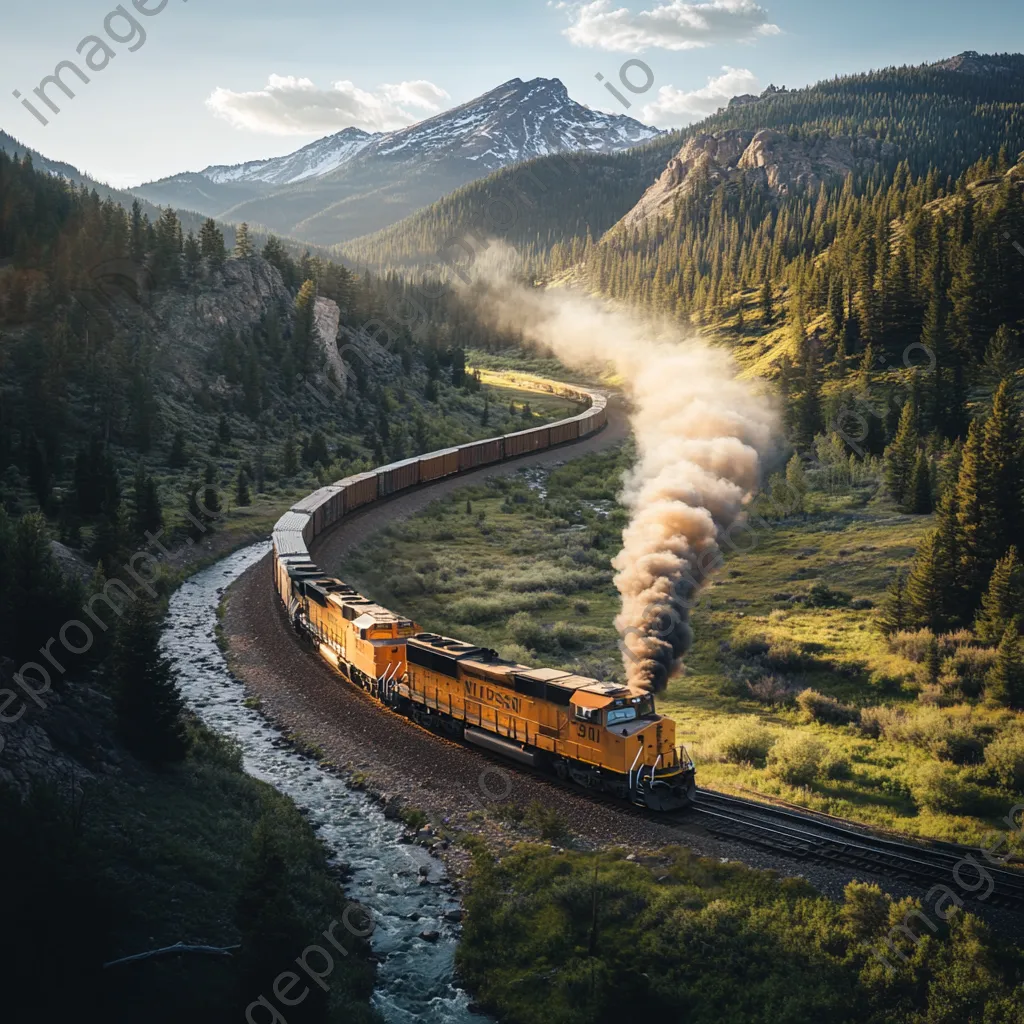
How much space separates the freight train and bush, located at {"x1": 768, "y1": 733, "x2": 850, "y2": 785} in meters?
3.28

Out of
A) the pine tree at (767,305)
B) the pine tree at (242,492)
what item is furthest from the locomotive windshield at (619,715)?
the pine tree at (767,305)

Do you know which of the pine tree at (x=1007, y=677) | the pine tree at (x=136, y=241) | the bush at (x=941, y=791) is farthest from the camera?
the pine tree at (x=136, y=241)

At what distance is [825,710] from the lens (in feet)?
102

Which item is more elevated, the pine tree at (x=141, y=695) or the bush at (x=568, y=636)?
the pine tree at (x=141, y=695)

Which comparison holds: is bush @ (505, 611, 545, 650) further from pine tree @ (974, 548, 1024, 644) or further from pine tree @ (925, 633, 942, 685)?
pine tree @ (974, 548, 1024, 644)

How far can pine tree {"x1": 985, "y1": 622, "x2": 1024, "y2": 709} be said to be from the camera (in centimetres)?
2931

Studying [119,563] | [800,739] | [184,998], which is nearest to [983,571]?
→ [800,739]

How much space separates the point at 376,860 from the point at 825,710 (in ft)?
58.9

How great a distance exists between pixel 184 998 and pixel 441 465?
207 feet

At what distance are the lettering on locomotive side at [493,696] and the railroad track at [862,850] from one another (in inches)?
228

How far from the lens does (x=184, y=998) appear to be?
45.1 feet

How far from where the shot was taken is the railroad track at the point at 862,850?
61.3ft

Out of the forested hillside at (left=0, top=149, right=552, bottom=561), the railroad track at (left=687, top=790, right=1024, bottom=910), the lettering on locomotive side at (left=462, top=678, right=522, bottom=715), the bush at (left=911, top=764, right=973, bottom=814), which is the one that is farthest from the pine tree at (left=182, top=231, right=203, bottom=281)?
the bush at (left=911, top=764, right=973, bottom=814)

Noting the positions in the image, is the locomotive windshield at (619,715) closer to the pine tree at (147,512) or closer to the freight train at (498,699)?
the freight train at (498,699)
